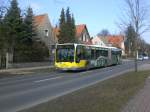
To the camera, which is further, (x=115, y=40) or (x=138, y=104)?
(x=115, y=40)

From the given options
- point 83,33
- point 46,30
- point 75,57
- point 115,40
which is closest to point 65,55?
point 75,57

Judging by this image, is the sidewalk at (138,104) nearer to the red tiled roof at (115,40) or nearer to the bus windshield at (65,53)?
the bus windshield at (65,53)

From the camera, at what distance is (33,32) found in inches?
2002

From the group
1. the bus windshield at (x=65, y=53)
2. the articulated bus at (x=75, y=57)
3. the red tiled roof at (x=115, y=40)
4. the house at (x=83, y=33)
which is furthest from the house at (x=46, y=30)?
the red tiled roof at (x=115, y=40)

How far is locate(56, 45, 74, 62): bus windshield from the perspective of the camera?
126ft

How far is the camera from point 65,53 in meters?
38.6

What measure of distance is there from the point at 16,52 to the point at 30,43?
165 inches

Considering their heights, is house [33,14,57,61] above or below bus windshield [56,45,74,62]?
above

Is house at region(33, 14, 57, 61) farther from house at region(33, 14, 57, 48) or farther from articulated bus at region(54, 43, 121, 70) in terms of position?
articulated bus at region(54, 43, 121, 70)

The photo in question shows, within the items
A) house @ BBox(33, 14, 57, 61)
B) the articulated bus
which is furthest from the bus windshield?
house @ BBox(33, 14, 57, 61)

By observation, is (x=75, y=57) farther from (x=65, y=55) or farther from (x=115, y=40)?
(x=115, y=40)

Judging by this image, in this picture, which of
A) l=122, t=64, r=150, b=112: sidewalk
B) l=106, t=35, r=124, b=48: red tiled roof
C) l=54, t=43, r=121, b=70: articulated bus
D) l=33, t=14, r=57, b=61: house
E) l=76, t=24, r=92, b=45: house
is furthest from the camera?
l=106, t=35, r=124, b=48: red tiled roof

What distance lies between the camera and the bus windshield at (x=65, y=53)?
38.3 meters

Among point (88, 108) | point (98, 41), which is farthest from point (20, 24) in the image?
point (98, 41)
